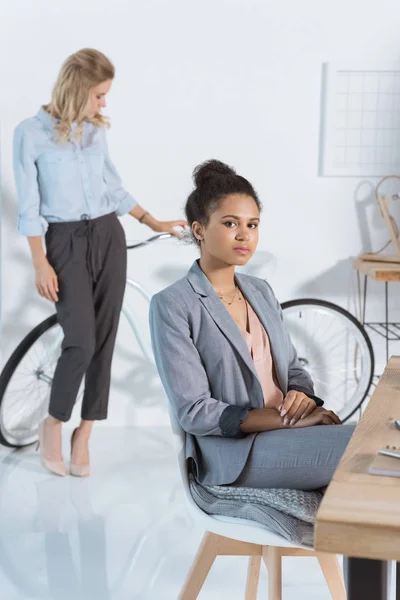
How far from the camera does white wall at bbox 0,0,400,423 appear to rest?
363cm

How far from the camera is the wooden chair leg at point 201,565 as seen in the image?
70.9 inches

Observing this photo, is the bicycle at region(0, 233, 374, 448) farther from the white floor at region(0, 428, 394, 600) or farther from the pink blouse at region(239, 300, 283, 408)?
the pink blouse at region(239, 300, 283, 408)

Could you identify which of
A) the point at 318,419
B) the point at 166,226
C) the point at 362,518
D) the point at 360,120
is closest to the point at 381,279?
the point at 360,120

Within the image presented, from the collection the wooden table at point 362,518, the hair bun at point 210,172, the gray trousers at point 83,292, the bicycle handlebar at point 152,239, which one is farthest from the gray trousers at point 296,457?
the bicycle handlebar at point 152,239

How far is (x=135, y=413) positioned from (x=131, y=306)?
458 millimetres

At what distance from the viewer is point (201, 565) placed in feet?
5.92

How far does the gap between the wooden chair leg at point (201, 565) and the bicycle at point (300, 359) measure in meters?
1.69

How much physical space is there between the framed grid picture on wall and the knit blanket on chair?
7.33ft

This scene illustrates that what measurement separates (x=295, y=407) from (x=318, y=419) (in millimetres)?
58

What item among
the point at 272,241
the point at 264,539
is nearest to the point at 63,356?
the point at 272,241

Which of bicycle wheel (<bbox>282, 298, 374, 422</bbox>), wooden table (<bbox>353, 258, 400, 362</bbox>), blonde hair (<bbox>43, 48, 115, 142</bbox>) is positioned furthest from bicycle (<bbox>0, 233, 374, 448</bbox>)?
blonde hair (<bbox>43, 48, 115, 142</bbox>)

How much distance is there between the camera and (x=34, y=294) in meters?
3.76

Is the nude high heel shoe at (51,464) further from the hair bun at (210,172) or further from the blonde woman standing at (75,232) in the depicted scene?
the hair bun at (210,172)

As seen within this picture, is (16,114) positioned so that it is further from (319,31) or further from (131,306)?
(319,31)
